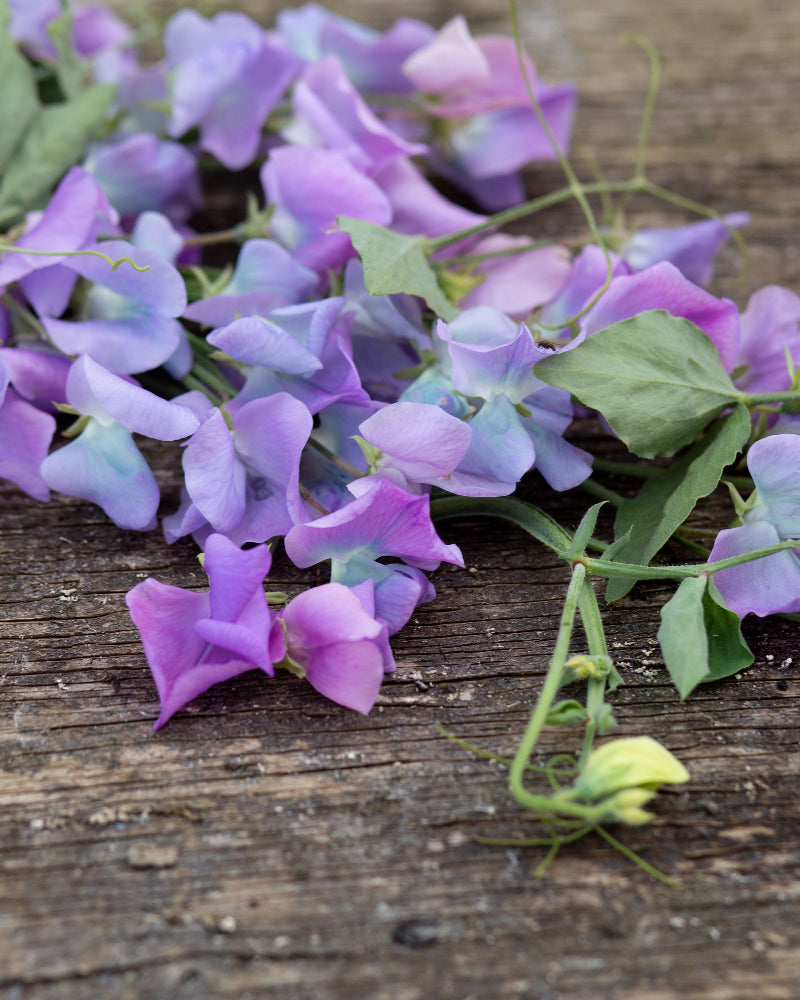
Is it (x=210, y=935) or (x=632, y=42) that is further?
(x=632, y=42)

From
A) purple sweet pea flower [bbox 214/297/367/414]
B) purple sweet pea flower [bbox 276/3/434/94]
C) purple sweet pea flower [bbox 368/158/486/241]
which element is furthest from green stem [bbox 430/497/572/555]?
purple sweet pea flower [bbox 276/3/434/94]

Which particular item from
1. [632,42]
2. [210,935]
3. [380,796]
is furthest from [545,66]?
[210,935]

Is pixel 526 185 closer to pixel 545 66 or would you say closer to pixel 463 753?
pixel 545 66

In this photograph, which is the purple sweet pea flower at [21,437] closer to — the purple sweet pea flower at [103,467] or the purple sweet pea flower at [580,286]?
the purple sweet pea flower at [103,467]

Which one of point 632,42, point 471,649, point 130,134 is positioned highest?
point 130,134

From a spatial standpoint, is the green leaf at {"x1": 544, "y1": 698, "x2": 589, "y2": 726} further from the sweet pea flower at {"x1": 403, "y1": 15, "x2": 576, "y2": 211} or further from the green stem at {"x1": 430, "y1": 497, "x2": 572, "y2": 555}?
the sweet pea flower at {"x1": 403, "y1": 15, "x2": 576, "y2": 211}

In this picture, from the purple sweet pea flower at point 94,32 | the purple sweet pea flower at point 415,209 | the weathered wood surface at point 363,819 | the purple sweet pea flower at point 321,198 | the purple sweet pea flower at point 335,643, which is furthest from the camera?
the purple sweet pea flower at point 94,32

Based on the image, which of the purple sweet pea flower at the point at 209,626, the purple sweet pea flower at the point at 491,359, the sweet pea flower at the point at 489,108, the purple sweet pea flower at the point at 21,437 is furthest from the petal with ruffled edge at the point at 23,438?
the sweet pea flower at the point at 489,108
